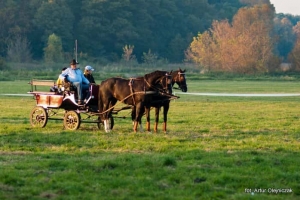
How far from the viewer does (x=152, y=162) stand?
11.5 m

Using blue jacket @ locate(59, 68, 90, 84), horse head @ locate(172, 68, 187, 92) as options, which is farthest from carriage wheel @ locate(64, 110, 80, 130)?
horse head @ locate(172, 68, 187, 92)

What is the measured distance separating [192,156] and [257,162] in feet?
4.19

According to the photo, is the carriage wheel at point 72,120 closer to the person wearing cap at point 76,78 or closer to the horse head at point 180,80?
the person wearing cap at point 76,78

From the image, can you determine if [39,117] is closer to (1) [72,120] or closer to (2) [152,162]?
(1) [72,120]

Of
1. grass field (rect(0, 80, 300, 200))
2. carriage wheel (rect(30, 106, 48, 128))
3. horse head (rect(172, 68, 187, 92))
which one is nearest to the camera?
grass field (rect(0, 80, 300, 200))

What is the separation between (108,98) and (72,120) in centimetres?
111

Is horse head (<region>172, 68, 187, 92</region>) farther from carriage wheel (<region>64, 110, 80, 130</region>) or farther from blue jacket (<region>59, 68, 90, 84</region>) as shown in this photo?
carriage wheel (<region>64, 110, 80, 130</region>)

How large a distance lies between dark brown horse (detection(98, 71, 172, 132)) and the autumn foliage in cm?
6703

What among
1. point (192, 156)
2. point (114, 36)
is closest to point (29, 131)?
point (192, 156)

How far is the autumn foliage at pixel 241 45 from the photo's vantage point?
8400 centimetres

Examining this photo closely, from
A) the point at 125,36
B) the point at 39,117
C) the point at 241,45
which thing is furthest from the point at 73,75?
the point at 125,36

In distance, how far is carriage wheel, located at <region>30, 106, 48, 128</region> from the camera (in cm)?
1797

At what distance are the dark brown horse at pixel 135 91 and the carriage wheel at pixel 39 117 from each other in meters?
1.60

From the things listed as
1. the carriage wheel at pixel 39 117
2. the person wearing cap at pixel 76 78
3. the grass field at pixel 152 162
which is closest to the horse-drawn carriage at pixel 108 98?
the carriage wheel at pixel 39 117
